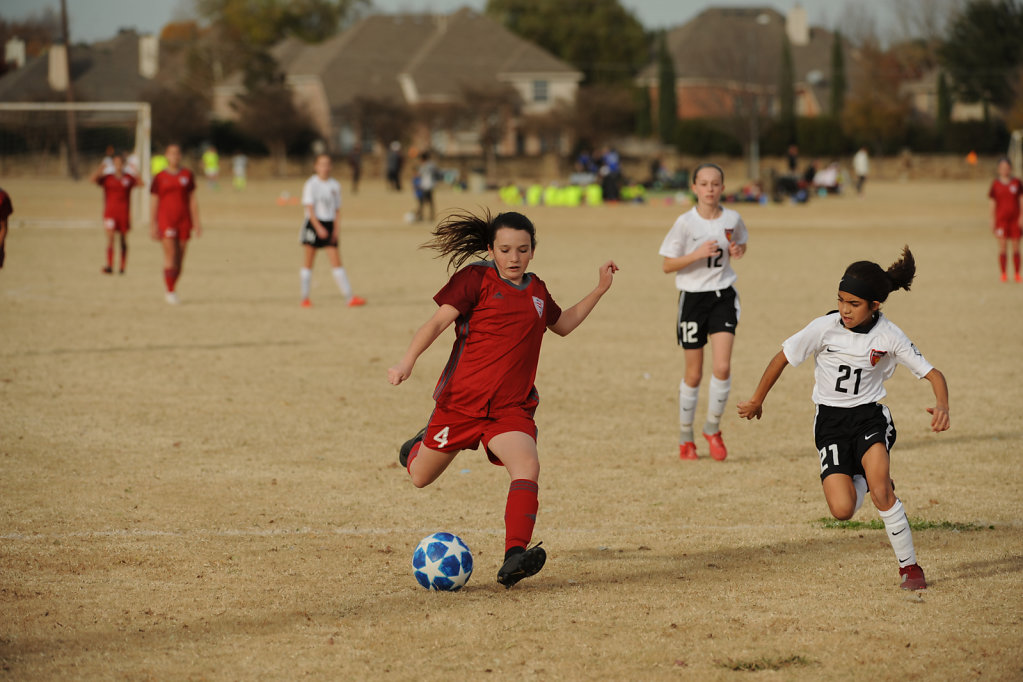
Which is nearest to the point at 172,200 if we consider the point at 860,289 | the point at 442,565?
the point at 442,565

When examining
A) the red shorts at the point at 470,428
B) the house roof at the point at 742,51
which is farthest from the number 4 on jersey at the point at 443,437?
the house roof at the point at 742,51

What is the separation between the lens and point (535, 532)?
7.18 m

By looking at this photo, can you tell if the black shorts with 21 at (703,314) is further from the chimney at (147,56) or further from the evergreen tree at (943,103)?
the chimney at (147,56)

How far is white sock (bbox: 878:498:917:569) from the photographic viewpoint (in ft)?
19.3

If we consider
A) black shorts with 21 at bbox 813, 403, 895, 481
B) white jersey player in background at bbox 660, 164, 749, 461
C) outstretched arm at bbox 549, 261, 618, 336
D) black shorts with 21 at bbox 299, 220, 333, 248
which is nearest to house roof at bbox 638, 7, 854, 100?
black shorts with 21 at bbox 299, 220, 333, 248

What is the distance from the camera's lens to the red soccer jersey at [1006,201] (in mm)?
20781

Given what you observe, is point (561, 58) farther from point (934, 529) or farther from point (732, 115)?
point (934, 529)

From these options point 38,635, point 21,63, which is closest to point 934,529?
point 38,635

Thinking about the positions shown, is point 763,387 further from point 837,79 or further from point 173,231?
point 837,79

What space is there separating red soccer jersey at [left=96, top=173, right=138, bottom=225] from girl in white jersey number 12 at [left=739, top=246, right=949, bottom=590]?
692 inches

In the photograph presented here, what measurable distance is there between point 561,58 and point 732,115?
28.5m

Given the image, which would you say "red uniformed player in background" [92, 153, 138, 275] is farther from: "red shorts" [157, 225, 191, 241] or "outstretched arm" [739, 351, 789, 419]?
"outstretched arm" [739, 351, 789, 419]

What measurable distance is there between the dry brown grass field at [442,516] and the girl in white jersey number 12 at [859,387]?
0.43m

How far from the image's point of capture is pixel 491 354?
6133mm
